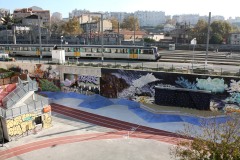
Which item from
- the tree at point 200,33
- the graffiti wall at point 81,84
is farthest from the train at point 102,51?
the tree at point 200,33

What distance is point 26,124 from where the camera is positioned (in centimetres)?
2934

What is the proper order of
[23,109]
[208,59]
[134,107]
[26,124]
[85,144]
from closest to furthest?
[85,144]
[23,109]
[26,124]
[134,107]
[208,59]

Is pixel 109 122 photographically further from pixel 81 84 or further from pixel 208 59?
pixel 208 59

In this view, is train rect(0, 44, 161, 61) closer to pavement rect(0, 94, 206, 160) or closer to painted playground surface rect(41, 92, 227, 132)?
painted playground surface rect(41, 92, 227, 132)

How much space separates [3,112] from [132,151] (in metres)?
14.8

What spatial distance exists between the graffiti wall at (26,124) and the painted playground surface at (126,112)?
24.2 feet

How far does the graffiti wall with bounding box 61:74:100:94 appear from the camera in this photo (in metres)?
41.7

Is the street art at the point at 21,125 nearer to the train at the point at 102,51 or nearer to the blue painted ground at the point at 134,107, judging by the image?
the blue painted ground at the point at 134,107

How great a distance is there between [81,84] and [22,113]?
14.9 meters

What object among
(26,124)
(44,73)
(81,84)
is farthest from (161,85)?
(44,73)

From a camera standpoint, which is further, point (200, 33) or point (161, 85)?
point (200, 33)

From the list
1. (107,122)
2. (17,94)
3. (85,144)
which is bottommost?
(85,144)

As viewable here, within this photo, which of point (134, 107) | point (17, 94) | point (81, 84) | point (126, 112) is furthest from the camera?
point (81, 84)

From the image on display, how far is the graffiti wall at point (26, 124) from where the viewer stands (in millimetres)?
28219
